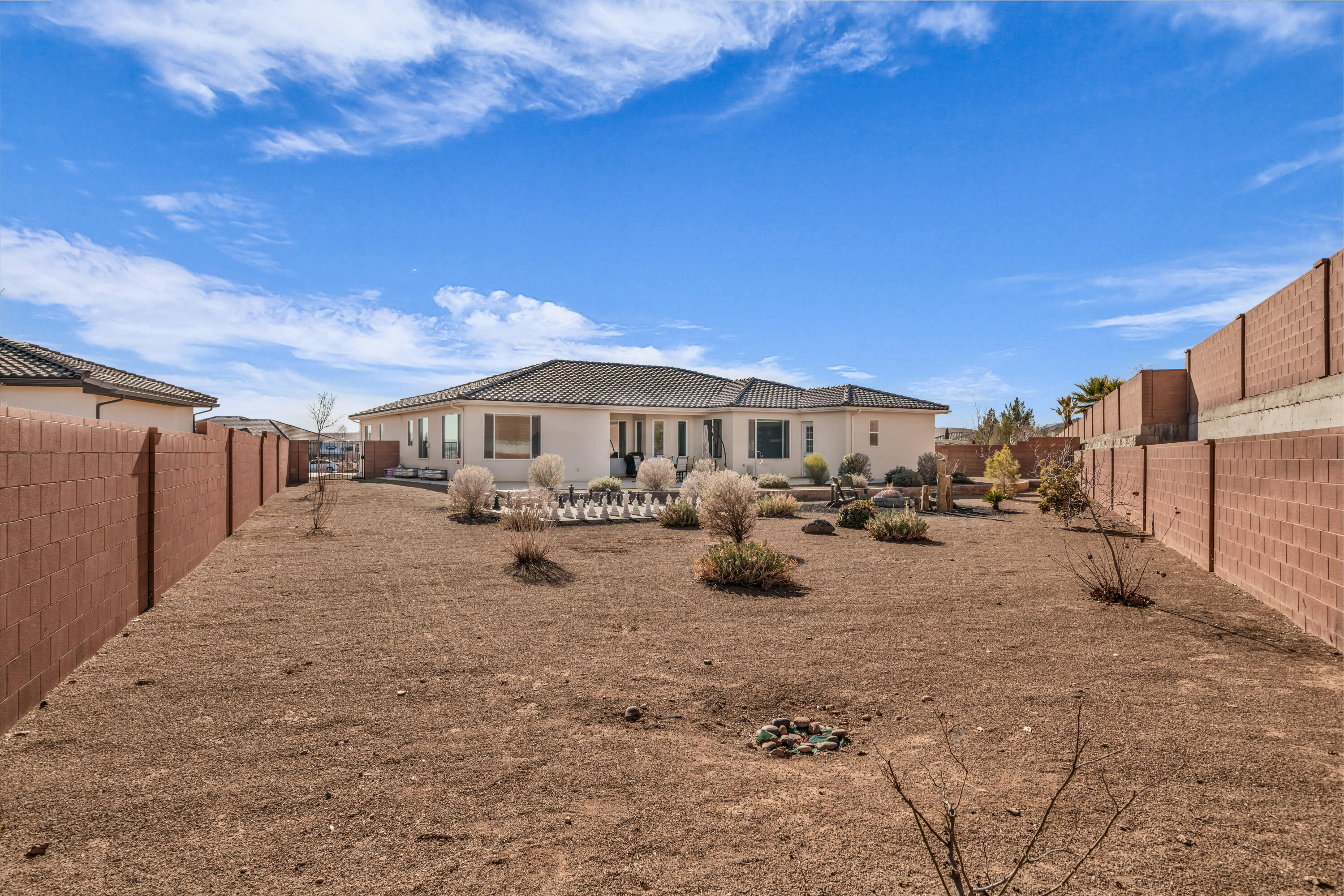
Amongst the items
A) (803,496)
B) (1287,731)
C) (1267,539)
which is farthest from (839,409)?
(1287,731)

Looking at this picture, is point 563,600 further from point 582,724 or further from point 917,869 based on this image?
point 917,869

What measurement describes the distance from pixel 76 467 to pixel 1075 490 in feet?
53.2

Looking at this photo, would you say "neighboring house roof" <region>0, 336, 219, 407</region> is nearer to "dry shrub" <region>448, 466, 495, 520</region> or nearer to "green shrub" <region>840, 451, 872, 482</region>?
"dry shrub" <region>448, 466, 495, 520</region>

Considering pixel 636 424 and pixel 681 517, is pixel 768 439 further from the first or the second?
pixel 681 517

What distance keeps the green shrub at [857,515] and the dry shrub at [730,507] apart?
3.88 metres

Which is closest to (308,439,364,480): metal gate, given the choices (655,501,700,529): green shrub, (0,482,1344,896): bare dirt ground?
(655,501,700,529): green shrub

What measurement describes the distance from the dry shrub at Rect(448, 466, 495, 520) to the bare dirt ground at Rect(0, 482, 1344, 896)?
23.6 ft

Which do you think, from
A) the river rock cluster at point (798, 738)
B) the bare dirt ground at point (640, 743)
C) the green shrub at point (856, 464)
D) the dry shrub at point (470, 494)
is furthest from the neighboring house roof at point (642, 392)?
the river rock cluster at point (798, 738)

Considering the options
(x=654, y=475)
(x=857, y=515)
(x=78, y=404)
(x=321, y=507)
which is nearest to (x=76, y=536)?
(x=321, y=507)

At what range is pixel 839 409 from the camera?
2530cm

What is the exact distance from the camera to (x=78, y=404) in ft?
52.5

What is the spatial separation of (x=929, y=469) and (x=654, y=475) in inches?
433

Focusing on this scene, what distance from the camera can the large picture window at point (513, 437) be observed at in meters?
22.5

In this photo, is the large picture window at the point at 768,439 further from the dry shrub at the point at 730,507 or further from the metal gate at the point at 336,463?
the metal gate at the point at 336,463
